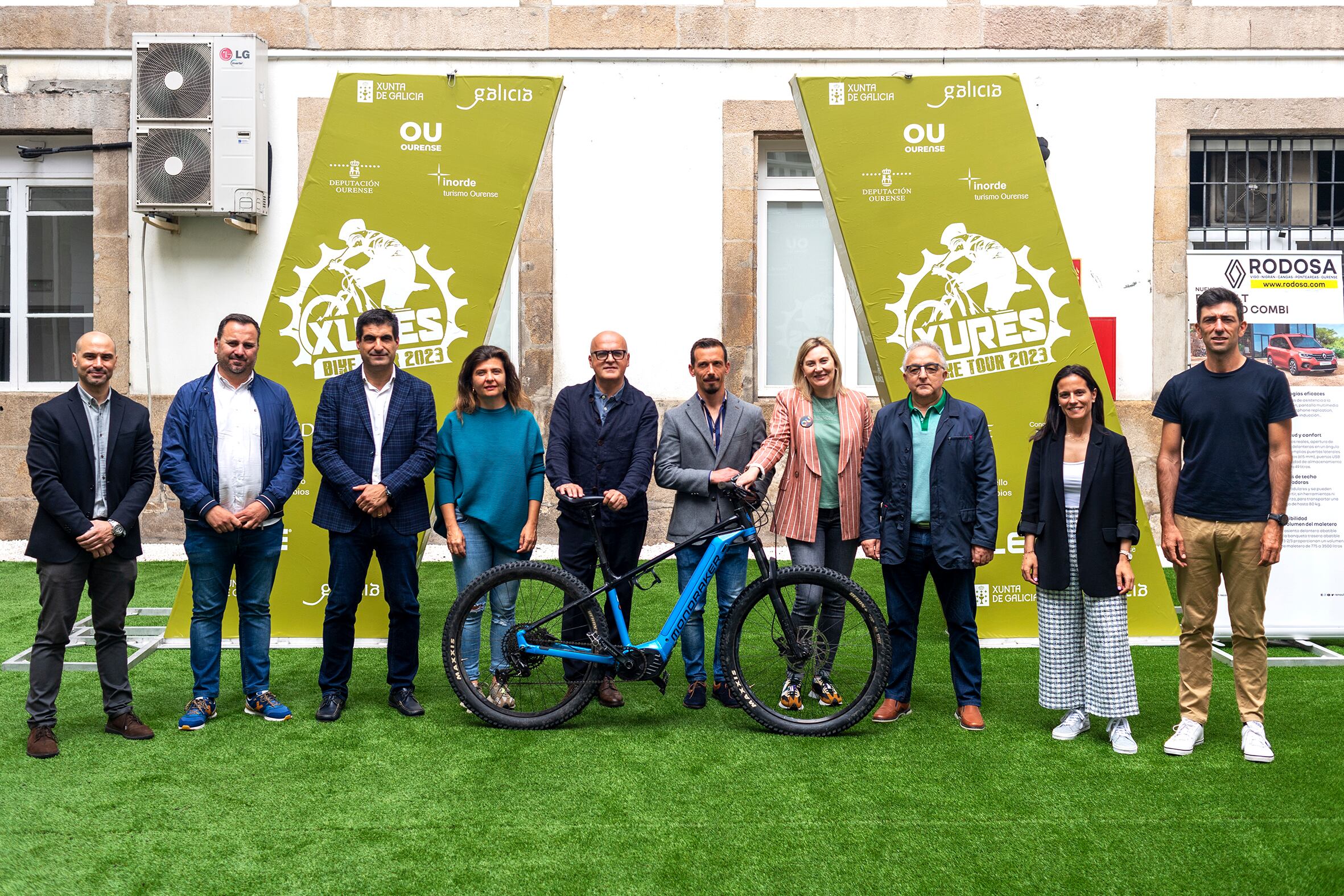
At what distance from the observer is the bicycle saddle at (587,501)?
4.33m

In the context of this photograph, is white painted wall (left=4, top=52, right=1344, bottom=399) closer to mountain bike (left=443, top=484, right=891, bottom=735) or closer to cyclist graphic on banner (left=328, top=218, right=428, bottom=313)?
cyclist graphic on banner (left=328, top=218, right=428, bottom=313)

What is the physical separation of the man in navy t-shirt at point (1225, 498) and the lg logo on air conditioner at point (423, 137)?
357 cm

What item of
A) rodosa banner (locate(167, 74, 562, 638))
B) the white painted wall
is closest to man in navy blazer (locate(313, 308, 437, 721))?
rodosa banner (locate(167, 74, 562, 638))

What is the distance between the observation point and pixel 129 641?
578cm

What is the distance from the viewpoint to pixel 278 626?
18.6 feet

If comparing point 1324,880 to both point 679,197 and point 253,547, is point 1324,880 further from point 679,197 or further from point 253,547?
point 679,197

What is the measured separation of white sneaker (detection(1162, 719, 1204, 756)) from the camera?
13.1 ft

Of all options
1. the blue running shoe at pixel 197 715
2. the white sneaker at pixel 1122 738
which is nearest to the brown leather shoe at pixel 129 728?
the blue running shoe at pixel 197 715

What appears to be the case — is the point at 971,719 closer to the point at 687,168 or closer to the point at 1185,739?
the point at 1185,739

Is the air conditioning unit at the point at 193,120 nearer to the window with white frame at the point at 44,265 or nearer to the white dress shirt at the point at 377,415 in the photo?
the window with white frame at the point at 44,265

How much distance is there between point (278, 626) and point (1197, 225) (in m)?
7.63

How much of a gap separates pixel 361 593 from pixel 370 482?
47 centimetres

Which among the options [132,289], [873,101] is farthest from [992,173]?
[132,289]

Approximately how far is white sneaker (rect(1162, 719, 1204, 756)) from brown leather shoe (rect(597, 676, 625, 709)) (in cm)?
213
